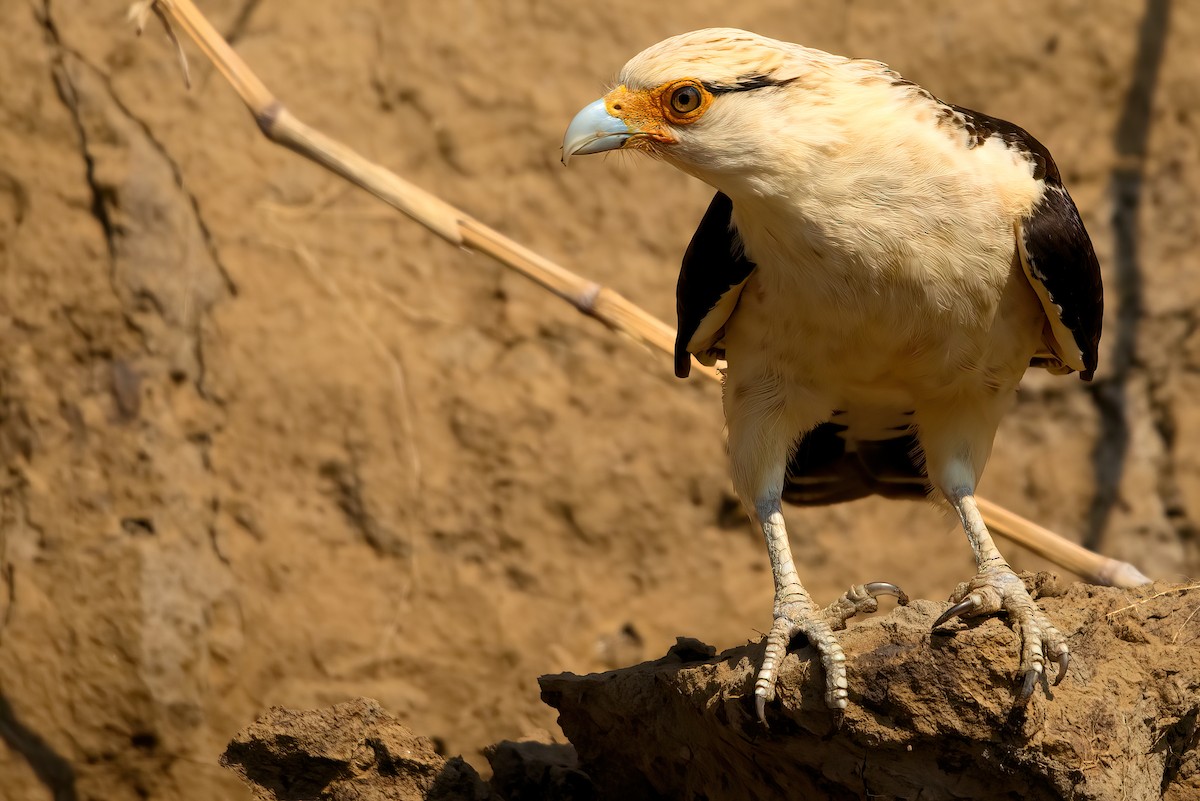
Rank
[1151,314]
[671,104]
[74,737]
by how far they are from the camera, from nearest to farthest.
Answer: [671,104], [74,737], [1151,314]

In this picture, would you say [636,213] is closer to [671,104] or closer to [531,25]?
[531,25]

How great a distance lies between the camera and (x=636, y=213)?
6379 mm

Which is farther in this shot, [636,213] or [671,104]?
[636,213]

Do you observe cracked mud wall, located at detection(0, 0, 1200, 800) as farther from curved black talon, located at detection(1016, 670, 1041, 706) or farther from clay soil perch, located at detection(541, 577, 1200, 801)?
curved black talon, located at detection(1016, 670, 1041, 706)

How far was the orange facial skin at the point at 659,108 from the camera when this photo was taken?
3.48 meters

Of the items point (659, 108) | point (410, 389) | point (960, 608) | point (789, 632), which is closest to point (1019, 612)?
point (960, 608)

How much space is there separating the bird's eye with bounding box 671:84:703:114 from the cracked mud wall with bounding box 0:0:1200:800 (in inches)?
107

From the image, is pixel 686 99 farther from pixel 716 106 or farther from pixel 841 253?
pixel 841 253

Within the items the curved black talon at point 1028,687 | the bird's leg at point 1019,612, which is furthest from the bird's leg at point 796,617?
the curved black talon at point 1028,687

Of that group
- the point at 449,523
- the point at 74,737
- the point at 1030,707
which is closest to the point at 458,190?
the point at 449,523

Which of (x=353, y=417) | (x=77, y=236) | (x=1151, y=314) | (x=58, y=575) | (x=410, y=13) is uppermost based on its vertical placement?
(x=410, y=13)

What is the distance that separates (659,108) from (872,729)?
173cm

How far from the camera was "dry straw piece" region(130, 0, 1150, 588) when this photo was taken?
423 cm

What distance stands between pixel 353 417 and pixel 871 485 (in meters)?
2.53
